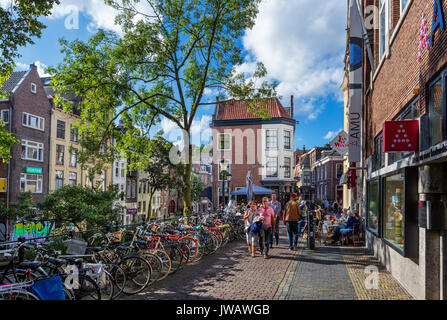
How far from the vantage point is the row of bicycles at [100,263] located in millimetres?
5145

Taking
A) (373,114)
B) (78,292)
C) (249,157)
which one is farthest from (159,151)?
A: (78,292)

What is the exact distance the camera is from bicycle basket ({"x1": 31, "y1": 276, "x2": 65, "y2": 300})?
190 inches

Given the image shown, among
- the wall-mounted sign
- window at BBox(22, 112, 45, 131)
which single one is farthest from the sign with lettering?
window at BBox(22, 112, 45, 131)

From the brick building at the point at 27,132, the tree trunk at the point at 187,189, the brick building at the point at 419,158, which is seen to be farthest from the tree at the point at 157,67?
the brick building at the point at 27,132

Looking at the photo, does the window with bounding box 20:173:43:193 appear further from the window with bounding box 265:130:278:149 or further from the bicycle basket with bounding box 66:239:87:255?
the bicycle basket with bounding box 66:239:87:255

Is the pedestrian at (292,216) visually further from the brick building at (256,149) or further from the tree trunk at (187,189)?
the brick building at (256,149)

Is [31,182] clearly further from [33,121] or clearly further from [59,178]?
[33,121]

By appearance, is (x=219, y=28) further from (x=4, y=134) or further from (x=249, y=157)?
(x=249, y=157)

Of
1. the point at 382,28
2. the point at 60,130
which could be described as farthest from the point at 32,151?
the point at 382,28

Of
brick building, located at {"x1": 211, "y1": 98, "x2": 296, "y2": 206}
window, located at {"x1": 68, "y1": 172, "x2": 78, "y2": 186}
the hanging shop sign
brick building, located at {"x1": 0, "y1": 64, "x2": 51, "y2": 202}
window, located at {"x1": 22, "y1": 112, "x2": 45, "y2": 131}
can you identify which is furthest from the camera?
brick building, located at {"x1": 211, "y1": 98, "x2": 296, "y2": 206}

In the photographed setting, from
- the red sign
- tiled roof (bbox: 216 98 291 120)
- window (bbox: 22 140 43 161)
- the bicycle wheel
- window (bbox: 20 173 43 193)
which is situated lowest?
the bicycle wheel

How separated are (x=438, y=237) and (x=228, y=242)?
9375 mm

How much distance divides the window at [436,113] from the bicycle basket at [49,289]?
20.0ft

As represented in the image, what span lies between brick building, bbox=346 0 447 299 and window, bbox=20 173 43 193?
31.9 m
